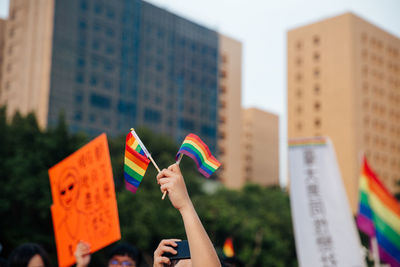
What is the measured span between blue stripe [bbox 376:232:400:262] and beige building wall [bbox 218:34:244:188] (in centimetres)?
5275

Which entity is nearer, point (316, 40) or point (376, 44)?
point (316, 40)

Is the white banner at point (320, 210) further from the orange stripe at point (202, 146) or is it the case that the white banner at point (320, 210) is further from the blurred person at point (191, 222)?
the blurred person at point (191, 222)

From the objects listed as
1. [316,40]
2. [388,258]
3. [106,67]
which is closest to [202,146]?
[388,258]

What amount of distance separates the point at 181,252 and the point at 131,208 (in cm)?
2154

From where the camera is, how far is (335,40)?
2459 inches

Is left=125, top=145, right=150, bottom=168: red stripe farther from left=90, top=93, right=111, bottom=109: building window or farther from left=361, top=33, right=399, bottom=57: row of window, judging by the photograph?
→ left=361, top=33, right=399, bottom=57: row of window

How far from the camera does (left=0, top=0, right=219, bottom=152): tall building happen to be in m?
47.9

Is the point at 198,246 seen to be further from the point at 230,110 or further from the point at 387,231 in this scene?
the point at 230,110

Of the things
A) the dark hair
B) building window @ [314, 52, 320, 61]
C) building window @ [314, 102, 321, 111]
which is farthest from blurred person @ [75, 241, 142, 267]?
building window @ [314, 52, 320, 61]

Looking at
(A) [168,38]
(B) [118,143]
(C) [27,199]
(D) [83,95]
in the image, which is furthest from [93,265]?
(A) [168,38]

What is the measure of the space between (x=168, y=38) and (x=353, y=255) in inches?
1991

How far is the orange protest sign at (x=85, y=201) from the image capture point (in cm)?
537

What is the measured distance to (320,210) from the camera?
784 centimetres

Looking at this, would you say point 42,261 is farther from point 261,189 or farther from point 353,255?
point 261,189
